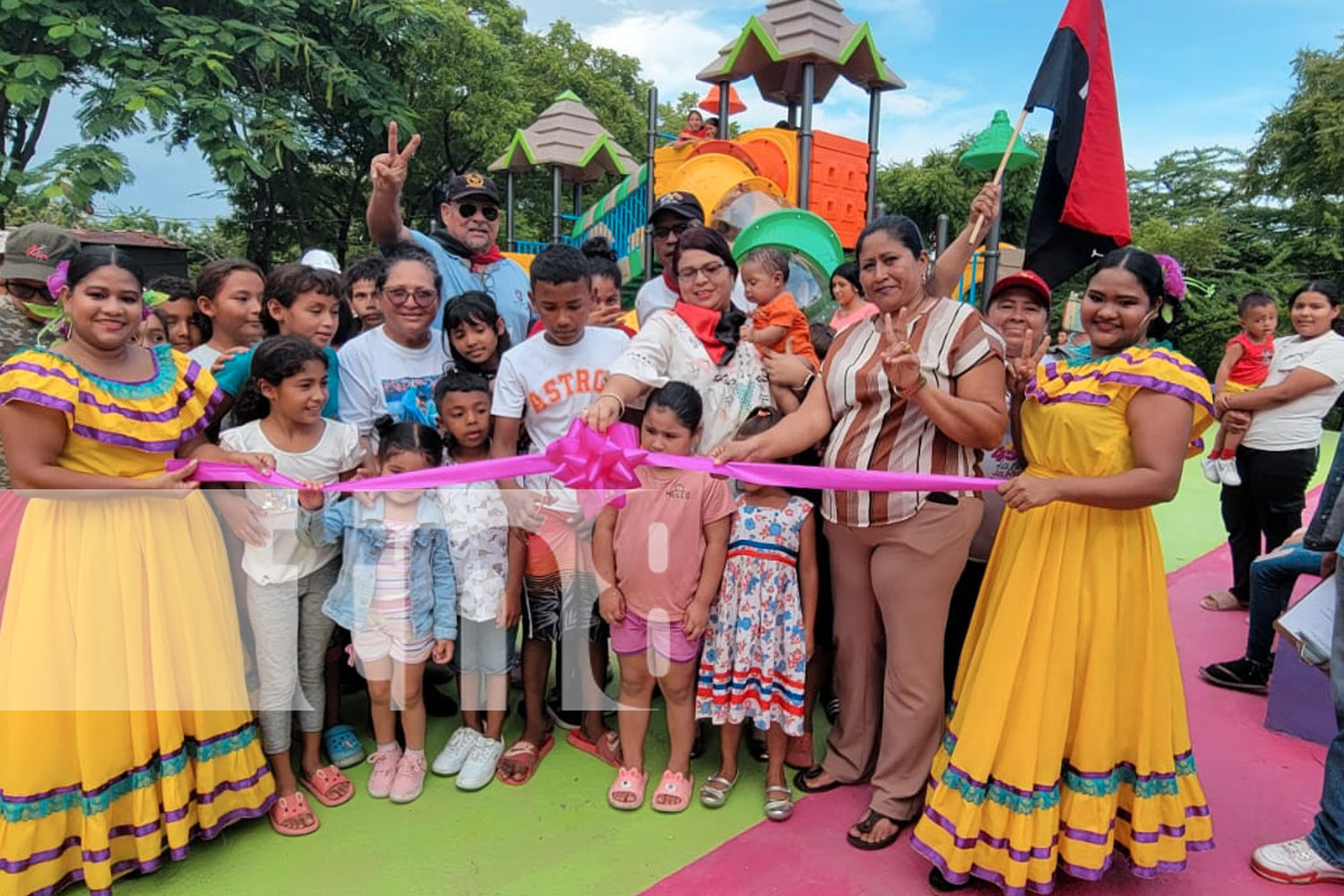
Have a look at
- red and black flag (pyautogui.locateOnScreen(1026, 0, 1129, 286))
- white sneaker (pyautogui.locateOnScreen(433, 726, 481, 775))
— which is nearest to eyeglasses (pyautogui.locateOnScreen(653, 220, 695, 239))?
red and black flag (pyautogui.locateOnScreen(1026, 0, 1129, 286))

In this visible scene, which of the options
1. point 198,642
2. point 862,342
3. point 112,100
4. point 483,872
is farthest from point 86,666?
point 112,100

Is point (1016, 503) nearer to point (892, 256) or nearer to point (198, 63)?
point (892, 256)

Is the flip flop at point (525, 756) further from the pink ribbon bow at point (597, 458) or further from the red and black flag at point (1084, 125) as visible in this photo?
the red and black flag at point (1084, 125)

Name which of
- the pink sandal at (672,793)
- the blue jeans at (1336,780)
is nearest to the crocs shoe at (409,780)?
the pink sandal at (672,793)

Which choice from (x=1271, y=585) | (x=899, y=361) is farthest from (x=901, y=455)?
(x=1271, y=585)

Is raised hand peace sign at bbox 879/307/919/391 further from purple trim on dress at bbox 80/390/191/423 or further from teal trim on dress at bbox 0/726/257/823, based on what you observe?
teal trim on dress at bbox 0/726/257/823

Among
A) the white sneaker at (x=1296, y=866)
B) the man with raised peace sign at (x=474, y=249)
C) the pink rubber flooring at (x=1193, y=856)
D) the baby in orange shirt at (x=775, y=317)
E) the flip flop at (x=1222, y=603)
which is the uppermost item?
the man with raised peace sign at (x=474, y=249)

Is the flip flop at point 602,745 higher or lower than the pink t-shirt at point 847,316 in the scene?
lower

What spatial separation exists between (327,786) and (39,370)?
66.7 inches

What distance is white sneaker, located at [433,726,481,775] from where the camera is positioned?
3107 mm

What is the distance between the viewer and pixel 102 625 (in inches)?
93.7

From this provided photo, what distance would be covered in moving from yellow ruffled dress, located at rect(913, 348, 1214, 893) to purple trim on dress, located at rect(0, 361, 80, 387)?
2860 millimetres

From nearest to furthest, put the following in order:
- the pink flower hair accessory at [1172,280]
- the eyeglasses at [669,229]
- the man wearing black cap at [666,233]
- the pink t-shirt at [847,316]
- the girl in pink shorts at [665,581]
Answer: the pink flower hair accessory at [1172,280]
the girl in pink shorts at [665,581]
the man wearing black cap at [666,233]
the eyeglasses at [669,229]
the pink t-shirt at [847,316]

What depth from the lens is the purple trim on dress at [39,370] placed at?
2.29 metres
